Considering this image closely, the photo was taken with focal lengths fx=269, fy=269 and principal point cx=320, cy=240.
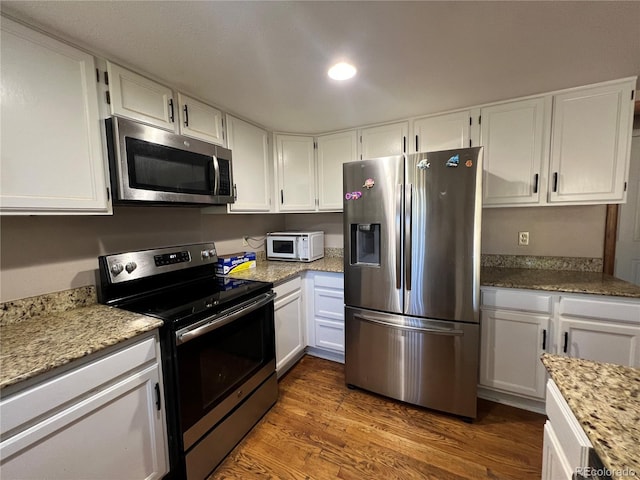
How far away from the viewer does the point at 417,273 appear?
5.77 ft

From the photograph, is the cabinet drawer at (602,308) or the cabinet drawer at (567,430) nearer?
the cabinet drawer at (567,430)

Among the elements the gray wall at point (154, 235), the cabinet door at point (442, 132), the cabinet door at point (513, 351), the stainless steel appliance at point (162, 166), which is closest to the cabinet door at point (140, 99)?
the stainless steel appliance at point (162, 166)

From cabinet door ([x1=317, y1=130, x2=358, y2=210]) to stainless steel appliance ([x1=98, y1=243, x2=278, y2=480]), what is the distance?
1.17m

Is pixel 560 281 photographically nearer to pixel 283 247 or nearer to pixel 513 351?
pixel 513 351

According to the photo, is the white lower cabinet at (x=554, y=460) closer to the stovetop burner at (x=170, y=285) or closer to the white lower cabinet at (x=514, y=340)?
the white lower cabinet at (x=514, y=340)

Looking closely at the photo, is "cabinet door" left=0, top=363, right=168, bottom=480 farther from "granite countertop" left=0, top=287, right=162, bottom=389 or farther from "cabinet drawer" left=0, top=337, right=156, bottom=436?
"granite countertop" left=0, top=287, right=162, bottom=389

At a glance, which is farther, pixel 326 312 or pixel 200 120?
pixel 326 312

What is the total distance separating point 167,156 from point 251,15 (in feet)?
2.84

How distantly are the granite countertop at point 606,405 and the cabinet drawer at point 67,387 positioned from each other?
4.87 ft

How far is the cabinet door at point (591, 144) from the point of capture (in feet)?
5.49

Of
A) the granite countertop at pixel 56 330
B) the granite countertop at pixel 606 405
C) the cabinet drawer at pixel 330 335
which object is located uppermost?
the granite countertop at pixel 56 330

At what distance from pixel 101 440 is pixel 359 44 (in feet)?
6.64

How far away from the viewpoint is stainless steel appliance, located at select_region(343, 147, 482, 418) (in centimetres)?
164

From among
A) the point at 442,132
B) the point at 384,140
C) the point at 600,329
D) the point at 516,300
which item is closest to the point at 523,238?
the point at 516,300
